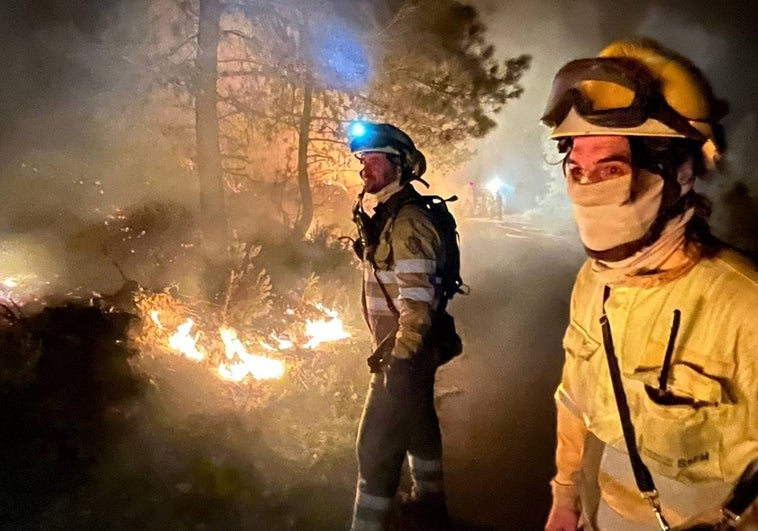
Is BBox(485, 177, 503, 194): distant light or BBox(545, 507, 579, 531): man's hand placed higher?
BBox(485, 177, 503, 194): distant light

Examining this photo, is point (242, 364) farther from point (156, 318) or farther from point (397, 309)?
point (397, 309)

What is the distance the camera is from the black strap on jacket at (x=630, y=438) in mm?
1756

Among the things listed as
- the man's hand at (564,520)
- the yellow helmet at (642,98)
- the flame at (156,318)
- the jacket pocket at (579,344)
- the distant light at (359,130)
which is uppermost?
the distant light at (359,130)

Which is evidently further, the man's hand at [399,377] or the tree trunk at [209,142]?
the tree trunk at [209,142]

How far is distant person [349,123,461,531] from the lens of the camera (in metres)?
3.31

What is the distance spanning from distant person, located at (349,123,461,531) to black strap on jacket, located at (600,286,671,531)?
1.45m

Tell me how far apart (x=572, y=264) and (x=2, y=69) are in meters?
7.75

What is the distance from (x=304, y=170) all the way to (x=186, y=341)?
3186mm

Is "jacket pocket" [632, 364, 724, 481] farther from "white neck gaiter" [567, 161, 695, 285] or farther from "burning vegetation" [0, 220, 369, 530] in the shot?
"burning vegetation" [0, 220, 369, 530]

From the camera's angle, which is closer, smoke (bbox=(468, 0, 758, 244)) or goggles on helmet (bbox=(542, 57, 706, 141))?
goggles on helmet (bbox=(542, 57, 706, 141))

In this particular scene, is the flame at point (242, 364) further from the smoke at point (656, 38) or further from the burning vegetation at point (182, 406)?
the smoke at point (656, 38)

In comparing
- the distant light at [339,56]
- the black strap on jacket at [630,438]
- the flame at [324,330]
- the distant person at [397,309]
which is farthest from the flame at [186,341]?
the black strap on jacket at [630,438]

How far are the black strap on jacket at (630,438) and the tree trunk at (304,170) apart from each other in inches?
250

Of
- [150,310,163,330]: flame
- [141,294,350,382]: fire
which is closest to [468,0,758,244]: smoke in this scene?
[141,294,350,382]: fire
